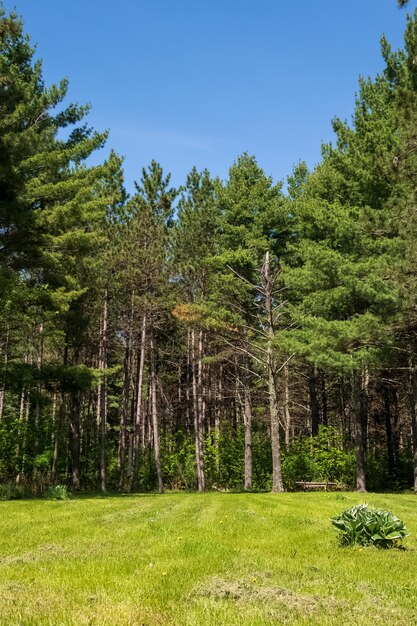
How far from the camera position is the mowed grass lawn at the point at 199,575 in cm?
391

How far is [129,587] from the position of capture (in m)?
4.63

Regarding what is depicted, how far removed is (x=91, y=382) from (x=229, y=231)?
10.5 metres

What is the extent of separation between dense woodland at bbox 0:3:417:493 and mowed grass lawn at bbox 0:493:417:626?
8.26 metres

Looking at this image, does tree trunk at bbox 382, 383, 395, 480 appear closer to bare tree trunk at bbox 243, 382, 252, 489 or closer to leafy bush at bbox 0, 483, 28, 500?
bare tree trunk at bbox 243, 382, 252, 489

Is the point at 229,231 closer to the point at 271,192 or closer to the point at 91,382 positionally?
the point at 271,192

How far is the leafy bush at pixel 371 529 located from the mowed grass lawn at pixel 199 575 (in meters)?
0.20

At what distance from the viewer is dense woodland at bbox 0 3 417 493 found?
50.8ft

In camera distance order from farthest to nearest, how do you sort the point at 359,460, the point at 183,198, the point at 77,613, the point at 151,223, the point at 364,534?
the point at 183,198, the point at 151,223, the point at 359,460, the point at 364,534, the point at 77,613

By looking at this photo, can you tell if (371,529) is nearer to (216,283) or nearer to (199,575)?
(199,575)

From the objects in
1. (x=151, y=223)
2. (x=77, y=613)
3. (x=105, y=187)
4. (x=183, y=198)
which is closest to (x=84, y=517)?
(x=77, y=613)

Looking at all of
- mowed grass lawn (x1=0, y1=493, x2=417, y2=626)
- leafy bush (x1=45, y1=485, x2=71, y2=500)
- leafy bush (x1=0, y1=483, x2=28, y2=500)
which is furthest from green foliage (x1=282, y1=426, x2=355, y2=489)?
mowed grass lawn (x1=0, y1=493, x2=417, y2=626)

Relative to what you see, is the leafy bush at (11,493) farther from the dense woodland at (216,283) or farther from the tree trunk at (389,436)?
the tree trunk at (389,436)

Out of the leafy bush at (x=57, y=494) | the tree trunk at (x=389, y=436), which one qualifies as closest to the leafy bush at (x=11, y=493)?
the leafy bush at (x=57, y=494)

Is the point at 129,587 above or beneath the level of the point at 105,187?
beneath
